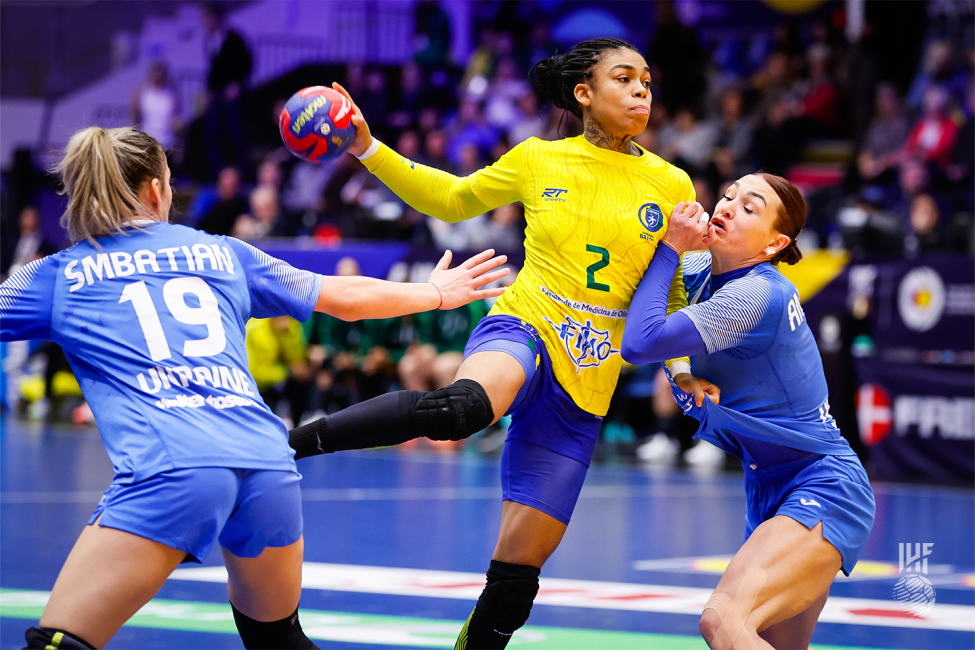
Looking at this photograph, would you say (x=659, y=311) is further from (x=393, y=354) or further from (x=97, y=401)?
(x=393, y=354)

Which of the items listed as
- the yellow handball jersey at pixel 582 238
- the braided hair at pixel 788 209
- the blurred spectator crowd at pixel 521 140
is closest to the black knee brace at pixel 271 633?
the yellow handball jersey at pixel 582 238

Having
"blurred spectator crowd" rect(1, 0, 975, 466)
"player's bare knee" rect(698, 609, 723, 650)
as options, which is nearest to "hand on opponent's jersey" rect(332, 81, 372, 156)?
"player's bare knee" rect(698, 609, 723, 650)

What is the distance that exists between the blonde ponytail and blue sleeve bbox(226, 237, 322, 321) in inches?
11.8

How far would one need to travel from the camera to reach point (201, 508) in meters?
2.84

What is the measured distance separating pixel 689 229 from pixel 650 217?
0.29m

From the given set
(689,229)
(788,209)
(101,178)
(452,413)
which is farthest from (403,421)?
(788,209)

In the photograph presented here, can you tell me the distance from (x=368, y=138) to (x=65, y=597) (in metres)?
→ 2.16

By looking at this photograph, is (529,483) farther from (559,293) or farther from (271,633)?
(271,633)

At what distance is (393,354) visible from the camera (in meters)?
12.7

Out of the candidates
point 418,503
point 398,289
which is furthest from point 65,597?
point 418,503

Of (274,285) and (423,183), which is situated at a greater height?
(423,183)

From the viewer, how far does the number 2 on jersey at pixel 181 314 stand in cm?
293

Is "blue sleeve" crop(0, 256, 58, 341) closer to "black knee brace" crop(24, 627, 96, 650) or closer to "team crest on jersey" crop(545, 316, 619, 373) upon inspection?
"black knee brace" crop(24, 627, 96, 650)

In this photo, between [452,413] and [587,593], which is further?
[587,593]
